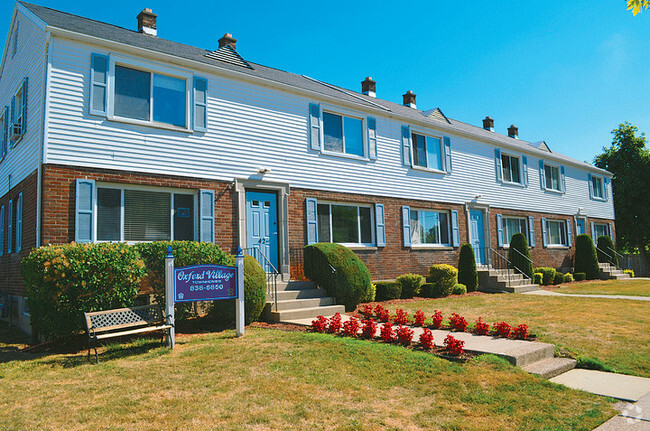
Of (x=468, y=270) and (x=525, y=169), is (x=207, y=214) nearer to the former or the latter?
(x=468, y=270)

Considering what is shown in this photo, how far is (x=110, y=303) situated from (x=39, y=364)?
Answer: 4.55 ft

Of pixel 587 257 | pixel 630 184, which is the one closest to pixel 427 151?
pixel 587 257

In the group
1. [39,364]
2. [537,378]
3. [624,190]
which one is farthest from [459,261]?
[624,190]

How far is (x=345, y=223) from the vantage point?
47.5ft

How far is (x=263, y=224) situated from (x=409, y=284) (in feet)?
15.7

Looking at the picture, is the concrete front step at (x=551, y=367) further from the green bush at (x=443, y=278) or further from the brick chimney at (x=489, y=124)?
the brick chimney at (x=489, y=124)

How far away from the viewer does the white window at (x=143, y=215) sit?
32.7 feet

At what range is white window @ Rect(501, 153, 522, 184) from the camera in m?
21.0

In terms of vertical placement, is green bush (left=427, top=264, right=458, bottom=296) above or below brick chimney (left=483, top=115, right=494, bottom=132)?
below

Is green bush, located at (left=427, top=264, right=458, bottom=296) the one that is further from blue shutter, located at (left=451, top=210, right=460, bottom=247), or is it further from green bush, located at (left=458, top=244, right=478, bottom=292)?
blue shutter, located at (left=451, top=210, right=460, bottom=247)

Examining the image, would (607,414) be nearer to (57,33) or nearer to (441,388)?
(441,388)

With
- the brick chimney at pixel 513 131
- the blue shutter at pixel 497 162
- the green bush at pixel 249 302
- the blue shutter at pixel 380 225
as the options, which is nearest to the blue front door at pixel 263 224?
the green bush at pixel 249 302

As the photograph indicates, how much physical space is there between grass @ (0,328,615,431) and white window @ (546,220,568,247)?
1941 centimetres

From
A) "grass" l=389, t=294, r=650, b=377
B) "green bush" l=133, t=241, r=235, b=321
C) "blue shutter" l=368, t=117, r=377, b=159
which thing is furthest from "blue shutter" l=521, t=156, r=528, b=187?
"green bush" l=133, t=241, r=235, b=321
